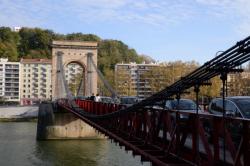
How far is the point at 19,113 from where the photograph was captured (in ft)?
294

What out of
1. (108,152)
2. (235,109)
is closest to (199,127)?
(235,109)

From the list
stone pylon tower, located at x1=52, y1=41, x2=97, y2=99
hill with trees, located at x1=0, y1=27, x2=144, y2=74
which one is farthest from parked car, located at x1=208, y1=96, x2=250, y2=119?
hill with trees, located at x1=0, y1=27, x2=144, y2=74

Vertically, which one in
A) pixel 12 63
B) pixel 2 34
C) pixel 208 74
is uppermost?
pixel 2 34

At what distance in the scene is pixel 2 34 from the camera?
5748 inches

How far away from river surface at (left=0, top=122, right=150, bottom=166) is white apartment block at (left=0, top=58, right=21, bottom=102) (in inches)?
3699

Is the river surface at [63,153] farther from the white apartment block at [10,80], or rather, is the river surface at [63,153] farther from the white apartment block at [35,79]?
the white apartment block at [10,80]

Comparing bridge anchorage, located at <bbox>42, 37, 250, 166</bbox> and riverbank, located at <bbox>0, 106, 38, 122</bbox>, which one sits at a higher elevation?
bridge anchorage, located at <bbox>42, 37, 250, 166</bbox>

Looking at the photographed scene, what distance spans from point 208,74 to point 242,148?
2.22m

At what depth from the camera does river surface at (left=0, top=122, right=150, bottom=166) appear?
3084cm

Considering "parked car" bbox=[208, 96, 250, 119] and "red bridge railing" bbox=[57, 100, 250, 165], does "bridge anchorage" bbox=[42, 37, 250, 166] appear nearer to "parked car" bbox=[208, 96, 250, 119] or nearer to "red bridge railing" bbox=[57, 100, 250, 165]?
"red bridge railing" bbox=[57, 100, 250, 165]

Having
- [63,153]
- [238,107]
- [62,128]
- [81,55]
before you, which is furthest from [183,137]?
[81,55]

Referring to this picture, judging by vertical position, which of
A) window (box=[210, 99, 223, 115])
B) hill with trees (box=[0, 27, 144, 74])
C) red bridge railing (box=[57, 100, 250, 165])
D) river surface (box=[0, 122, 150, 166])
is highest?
hill with trees (box=[0, 27, 144, 74])

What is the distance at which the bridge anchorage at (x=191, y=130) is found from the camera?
7.12 metres

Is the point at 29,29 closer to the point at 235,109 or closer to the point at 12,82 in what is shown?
the point at 12,82
